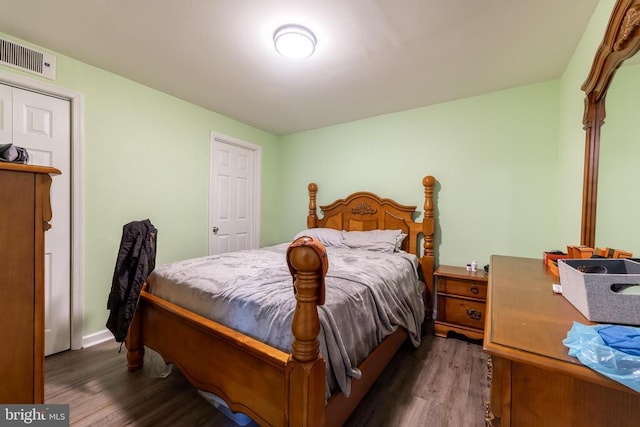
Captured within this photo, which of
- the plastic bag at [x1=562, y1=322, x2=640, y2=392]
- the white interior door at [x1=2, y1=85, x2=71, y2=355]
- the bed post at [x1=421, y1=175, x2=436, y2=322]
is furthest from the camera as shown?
the bed post at [x1=421, y1=175, x2=436, y2=322]

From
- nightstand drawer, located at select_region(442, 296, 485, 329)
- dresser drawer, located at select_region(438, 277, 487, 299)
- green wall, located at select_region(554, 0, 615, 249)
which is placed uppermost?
green wall, located at select_region(554, 0, 615, 249)

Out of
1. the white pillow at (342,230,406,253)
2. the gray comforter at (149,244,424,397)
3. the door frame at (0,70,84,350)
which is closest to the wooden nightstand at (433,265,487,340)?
the gray comforter at (149,244,424,397)

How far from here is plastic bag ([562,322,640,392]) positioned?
54cm

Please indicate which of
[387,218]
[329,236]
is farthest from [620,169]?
[329,236]

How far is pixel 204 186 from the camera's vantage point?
3.18m

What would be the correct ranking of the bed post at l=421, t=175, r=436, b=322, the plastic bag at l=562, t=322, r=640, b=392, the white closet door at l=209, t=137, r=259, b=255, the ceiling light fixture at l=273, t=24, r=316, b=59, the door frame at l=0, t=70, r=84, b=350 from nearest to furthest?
1. the plastic bag at l=562, t=322, r=640, b=392
2. the ceiling light fixture at l=273, t=24, r=316, b=59
3. the door frame at l=0, t=70, r=84, b=350
4. the bed post at l=421, t=175, r=436, b=322
5. the white closet door at l=209, t=137, r=259, b=255

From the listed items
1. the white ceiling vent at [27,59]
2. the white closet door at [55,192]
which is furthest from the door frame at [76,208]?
the white ceiling vent at [27,59]

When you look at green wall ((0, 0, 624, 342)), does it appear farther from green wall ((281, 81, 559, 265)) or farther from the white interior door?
the white interior door

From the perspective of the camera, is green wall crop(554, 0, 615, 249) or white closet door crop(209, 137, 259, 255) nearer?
green wall crop(554, 0, 615, 249)

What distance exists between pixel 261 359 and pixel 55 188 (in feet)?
7.30

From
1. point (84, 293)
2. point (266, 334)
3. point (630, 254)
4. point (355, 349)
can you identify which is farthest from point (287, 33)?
point (84, 293)

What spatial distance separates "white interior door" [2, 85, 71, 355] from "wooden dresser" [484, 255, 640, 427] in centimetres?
292

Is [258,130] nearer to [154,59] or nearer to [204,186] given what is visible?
[204,186]

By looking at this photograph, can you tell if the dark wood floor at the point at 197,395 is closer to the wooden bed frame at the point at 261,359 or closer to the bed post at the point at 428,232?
the wooden bed frame at the point at 261,359
